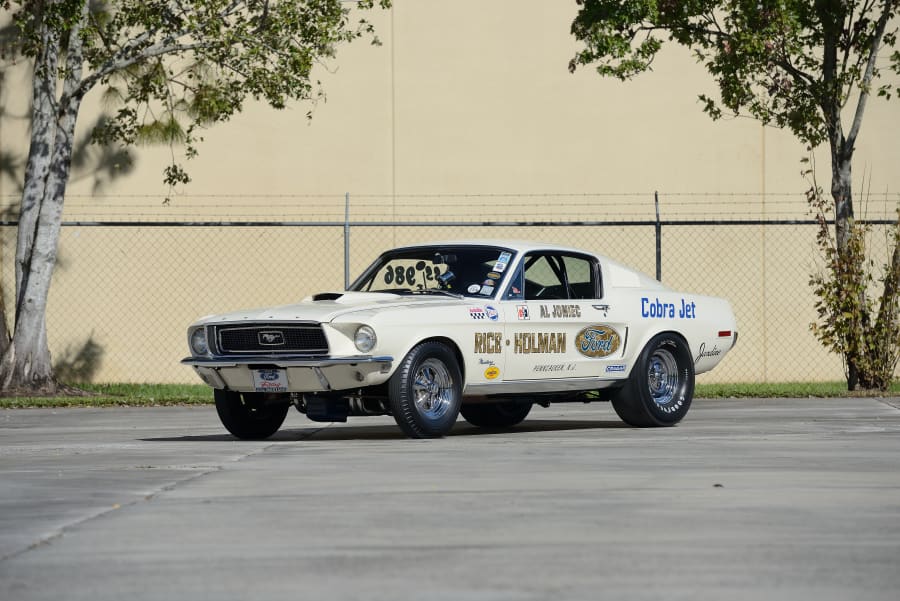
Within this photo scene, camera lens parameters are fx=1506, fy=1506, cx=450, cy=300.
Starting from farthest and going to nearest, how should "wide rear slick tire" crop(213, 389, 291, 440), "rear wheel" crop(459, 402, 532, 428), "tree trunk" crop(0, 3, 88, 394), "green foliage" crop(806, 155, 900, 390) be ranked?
"tree trunk" crop(0, 3, 88, 394)
"green foliage" crop(806, 155, 900, 390)
"rear wheel" crop(459, 402, 532, 428)
"wide rear slick tire" crop(213, 389, 291, 440)

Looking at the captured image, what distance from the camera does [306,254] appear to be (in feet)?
70.7

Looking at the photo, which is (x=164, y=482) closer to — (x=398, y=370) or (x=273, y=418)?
(x=398, y=370)

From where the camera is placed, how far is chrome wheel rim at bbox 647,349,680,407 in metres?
12.3

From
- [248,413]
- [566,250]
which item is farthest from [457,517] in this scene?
[566,250]

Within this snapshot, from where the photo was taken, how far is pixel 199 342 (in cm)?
1102

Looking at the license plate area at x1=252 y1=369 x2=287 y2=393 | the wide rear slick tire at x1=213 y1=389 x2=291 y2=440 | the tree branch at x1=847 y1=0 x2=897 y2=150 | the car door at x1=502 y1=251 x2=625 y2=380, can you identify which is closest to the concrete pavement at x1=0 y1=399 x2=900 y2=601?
the wide rear slick tire at x1=213 y1=389 x2=291 y2=440

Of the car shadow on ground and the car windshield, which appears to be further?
the car shadow on ground

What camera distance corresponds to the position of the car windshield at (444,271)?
11.4m

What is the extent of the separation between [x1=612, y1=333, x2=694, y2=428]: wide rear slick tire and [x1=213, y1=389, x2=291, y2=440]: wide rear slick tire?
272 centimetres

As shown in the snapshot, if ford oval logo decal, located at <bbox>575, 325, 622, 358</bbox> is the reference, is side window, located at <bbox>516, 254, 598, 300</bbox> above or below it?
above

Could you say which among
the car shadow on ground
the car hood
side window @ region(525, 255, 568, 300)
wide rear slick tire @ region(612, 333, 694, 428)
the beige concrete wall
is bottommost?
the car shadow on ground

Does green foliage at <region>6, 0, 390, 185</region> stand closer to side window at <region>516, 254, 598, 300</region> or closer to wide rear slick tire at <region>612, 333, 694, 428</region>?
side window at <region>516, 254, 598, 300</region>

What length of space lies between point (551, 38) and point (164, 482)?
15.1 meters

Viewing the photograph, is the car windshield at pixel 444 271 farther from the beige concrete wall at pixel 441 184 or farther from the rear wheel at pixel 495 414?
the beige concrete wall at pixel 441 184
